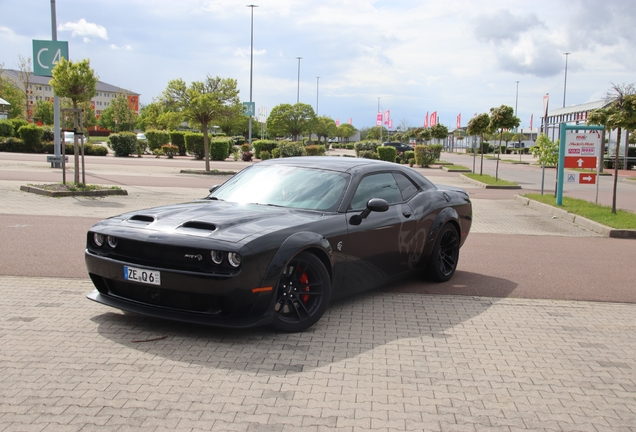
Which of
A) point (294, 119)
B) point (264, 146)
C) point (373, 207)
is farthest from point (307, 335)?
point (294, 119)

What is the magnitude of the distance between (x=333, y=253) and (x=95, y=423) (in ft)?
8.36

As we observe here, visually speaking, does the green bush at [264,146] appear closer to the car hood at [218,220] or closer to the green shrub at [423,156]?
the green shrub at [423,156]

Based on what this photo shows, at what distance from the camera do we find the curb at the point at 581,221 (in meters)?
11.7

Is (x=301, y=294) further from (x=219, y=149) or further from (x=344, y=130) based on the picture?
(x=344, y=130)

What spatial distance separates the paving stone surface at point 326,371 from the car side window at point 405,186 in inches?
52.4

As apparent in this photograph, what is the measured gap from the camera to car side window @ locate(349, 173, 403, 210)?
5.98m

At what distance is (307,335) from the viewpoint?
5035 mm

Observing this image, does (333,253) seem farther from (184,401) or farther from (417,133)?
(417,133)

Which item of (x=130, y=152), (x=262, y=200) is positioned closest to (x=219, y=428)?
(x=262, y=200)

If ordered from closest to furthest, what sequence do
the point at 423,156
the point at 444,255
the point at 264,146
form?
the point at 444,255, the point at 423,156, the point at 264,146

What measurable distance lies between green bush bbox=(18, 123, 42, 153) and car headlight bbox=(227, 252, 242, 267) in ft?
124

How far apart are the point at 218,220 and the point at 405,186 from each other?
2.57 meters

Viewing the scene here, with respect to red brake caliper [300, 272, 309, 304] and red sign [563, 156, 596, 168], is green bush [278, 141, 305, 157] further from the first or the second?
red brake caliper [300, 272, 309, 304]

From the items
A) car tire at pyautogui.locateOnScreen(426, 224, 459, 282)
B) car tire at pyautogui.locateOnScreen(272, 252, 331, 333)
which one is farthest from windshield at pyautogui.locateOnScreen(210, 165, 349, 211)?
car tire at pyautogui.locateOnScreen(426, 224, 459, 282)
